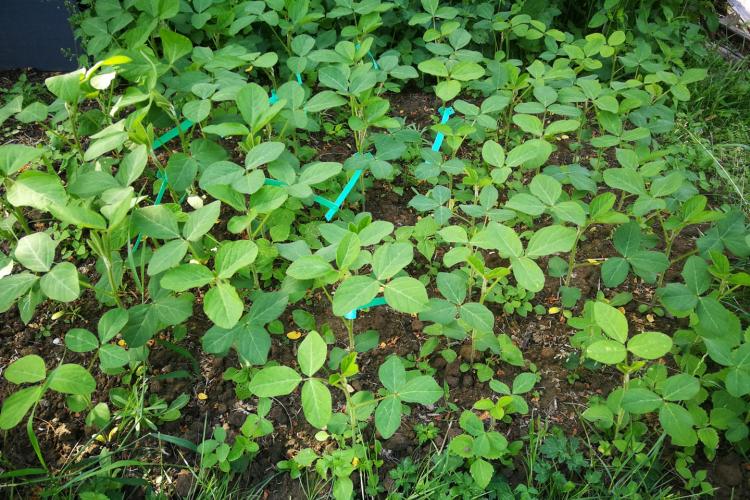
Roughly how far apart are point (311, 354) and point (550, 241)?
73 centimetres

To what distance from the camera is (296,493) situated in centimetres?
160

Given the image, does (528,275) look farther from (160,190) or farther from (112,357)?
(160,190)

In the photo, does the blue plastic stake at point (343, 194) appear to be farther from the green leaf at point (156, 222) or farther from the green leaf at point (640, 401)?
the green leaf at point (640, 401)

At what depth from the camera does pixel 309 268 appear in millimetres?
1518

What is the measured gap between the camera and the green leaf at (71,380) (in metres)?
1.43

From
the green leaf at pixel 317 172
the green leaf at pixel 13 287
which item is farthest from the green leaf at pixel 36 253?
the green leaf at pixel 317 172

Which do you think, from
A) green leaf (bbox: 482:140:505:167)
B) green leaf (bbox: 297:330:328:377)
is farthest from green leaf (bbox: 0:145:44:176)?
green leaf (bbox: 482:140:505:167)

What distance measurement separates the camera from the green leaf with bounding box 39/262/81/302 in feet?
4.86

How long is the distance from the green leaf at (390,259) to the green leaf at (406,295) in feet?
0.10

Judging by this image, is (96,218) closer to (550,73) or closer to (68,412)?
(68,412)

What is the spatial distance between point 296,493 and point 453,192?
50.2 inches

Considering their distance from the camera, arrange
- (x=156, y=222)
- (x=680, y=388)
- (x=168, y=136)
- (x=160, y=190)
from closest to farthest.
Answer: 1. (x=680, y=388)
2. (x=156, y=222)
3. (x=160, y=190)
4. (x=168, y=136)

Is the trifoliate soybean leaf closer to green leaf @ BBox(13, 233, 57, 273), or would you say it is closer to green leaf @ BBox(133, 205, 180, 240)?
green leaf @ BBox(133, 205, 180, 240)

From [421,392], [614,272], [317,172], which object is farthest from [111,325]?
[614,272]
